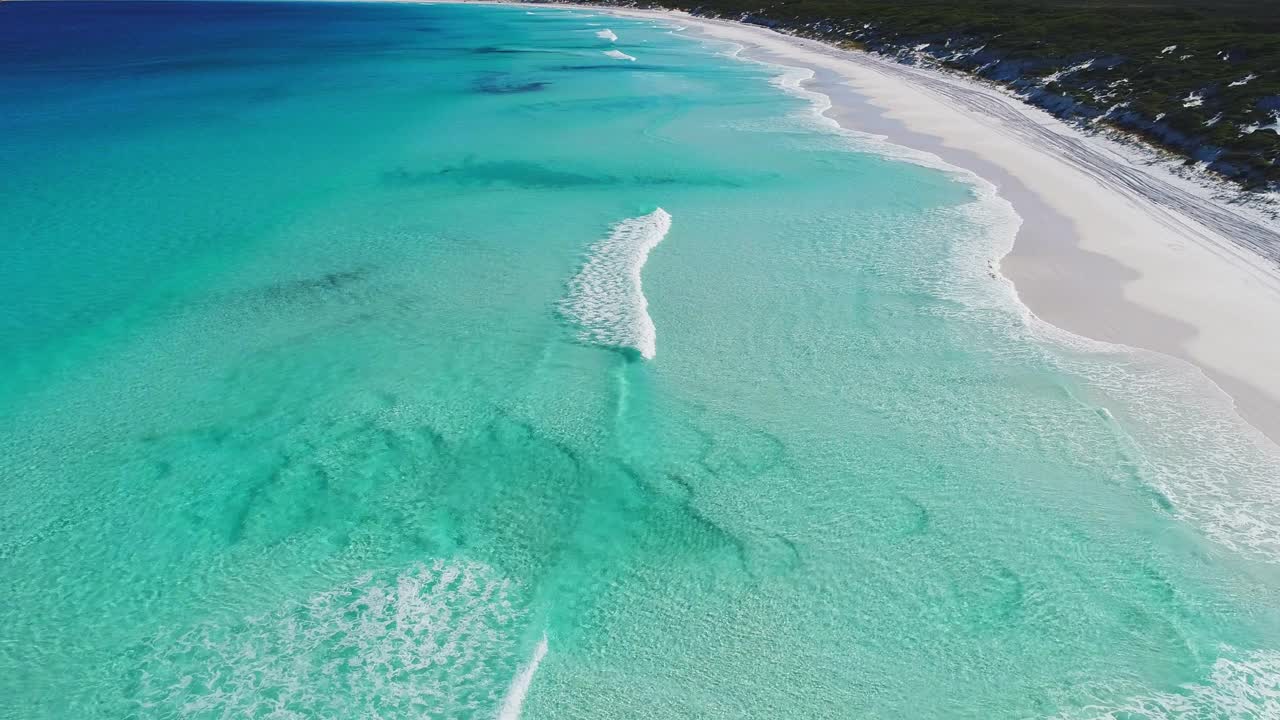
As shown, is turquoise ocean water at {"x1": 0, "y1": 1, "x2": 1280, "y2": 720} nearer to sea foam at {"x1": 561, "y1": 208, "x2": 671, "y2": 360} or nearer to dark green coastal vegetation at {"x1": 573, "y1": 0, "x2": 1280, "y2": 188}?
sea foam at {"x1": 561, "y1": 208, "x2": 671, "y2": 360}

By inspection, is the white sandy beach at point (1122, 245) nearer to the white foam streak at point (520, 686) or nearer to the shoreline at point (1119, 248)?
the shoreline at point (1119, 248)

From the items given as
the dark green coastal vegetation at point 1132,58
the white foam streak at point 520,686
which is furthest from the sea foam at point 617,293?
the dark green coastal vegetation at point 1132,58

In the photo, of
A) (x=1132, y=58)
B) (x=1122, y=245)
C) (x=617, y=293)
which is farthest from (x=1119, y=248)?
(x=1132, y=58)

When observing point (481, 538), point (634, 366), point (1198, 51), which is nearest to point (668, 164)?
point (634, 366)

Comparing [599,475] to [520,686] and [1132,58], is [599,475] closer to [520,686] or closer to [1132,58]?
[520,686]

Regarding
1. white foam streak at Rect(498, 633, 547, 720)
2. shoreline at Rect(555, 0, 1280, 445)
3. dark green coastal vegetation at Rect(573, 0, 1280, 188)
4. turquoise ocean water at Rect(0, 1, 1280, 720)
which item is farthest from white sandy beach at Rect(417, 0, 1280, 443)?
white foam streak at Rect(498, 633, 547, 720)

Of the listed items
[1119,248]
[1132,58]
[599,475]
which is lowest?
[599,475]

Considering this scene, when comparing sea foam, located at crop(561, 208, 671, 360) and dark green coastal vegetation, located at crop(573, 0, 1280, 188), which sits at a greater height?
dark green coastal vegetation, located at crop(573, 0, 1280, 188)
